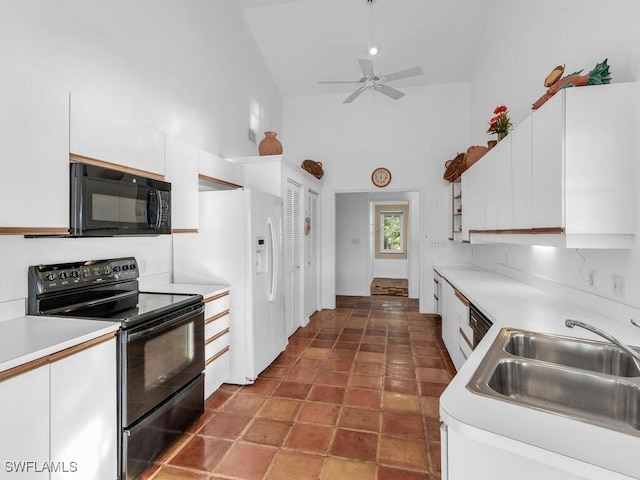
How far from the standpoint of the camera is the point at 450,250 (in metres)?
5.62

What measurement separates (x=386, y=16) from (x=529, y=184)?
346cm

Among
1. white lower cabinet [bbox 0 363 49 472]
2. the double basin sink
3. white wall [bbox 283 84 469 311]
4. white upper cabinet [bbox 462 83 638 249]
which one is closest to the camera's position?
the double basin sink

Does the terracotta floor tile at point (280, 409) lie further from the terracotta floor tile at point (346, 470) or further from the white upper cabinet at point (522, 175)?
the white upper cabinet at point (522, 175)

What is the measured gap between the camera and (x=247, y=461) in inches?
80.1

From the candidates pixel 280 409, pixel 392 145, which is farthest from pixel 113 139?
pixel 392 145

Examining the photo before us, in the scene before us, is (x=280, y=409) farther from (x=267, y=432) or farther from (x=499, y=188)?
(x=499, y=188)

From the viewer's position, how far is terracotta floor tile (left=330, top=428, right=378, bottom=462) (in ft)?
6.85

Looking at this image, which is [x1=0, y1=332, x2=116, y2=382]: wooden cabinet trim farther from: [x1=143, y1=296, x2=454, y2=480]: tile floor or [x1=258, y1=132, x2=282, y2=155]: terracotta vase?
[x1=258, y1=132, x2=282, y2=155]: terracotta vase

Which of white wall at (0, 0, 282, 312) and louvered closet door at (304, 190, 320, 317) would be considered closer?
white wall at (0, 0, 282, 312)

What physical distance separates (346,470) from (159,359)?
1.26 metres

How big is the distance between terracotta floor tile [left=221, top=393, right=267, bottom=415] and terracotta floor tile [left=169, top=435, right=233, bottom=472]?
0.37 m

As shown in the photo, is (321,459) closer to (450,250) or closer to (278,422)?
(278,422)

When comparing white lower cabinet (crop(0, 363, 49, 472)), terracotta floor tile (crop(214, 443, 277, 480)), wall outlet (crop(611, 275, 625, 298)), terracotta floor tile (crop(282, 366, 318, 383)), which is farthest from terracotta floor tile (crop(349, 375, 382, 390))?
white lower cabinet (crop(0, 363, 49, 472))

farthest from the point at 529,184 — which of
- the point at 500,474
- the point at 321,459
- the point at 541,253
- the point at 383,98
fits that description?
the point at 383,98
